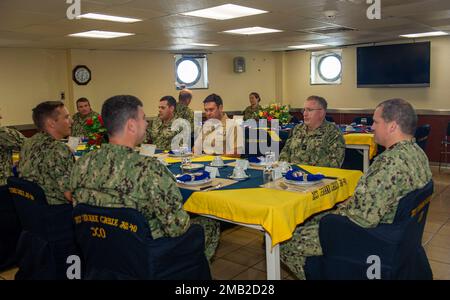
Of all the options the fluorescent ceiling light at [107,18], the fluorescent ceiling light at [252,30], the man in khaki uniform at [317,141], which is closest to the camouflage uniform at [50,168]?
the man in khaki uniform at [317,141]

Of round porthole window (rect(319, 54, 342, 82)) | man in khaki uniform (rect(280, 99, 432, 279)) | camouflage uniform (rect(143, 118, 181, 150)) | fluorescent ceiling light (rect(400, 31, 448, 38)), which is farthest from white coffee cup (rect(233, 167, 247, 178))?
round porthole window (rect(319, 54, 342, 82))

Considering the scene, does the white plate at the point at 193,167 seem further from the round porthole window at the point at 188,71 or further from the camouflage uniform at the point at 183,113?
the round porthole window at the point at 188,71

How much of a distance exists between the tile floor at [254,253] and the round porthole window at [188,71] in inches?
234

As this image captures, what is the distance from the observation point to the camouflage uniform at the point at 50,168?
296cm

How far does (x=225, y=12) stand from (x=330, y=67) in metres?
6.11

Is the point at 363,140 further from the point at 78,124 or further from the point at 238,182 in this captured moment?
the point at 78,124

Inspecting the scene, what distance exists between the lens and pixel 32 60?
808 cm

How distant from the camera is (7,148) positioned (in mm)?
3857

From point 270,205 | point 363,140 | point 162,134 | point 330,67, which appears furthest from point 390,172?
point 330,67

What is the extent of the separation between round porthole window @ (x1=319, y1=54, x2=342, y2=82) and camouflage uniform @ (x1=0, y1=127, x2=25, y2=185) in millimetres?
8053

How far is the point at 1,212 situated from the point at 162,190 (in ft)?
7.63

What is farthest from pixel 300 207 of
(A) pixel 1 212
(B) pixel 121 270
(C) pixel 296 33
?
(C) pixel 296 33

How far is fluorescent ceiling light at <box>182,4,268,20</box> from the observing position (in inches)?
183

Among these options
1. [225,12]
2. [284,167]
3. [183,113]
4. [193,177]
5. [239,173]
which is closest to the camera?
[193,177]
